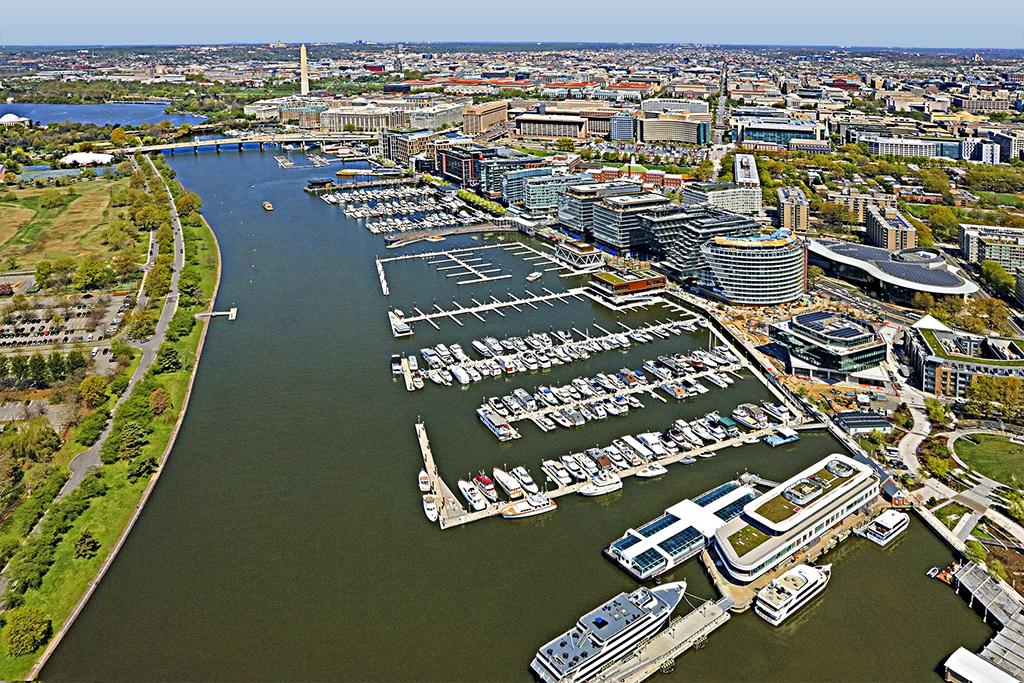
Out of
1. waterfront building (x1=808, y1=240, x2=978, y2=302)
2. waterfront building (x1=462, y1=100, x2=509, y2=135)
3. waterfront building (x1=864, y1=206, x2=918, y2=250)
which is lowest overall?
waterfront building (x1=808, y1=240, x2=978, y2=302)

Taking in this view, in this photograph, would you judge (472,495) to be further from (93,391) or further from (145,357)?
(145,357)

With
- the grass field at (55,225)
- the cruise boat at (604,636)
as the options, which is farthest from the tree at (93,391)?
the grass field at (55,225)

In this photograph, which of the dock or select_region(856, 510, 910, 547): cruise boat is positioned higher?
select_region(856, 510, 910, 547): cruise boat

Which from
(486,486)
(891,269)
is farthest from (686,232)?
(486,486)

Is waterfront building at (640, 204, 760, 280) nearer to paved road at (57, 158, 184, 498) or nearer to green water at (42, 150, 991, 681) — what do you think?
green water at (42, 150, 991, 681)

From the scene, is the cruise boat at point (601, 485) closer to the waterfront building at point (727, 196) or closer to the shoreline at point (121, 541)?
the shoreline at point (121, 541)

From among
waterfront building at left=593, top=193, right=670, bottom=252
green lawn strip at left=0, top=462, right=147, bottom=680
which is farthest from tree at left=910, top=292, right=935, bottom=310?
green lawn strip at left=0, top=462, right=147, bottom=680
